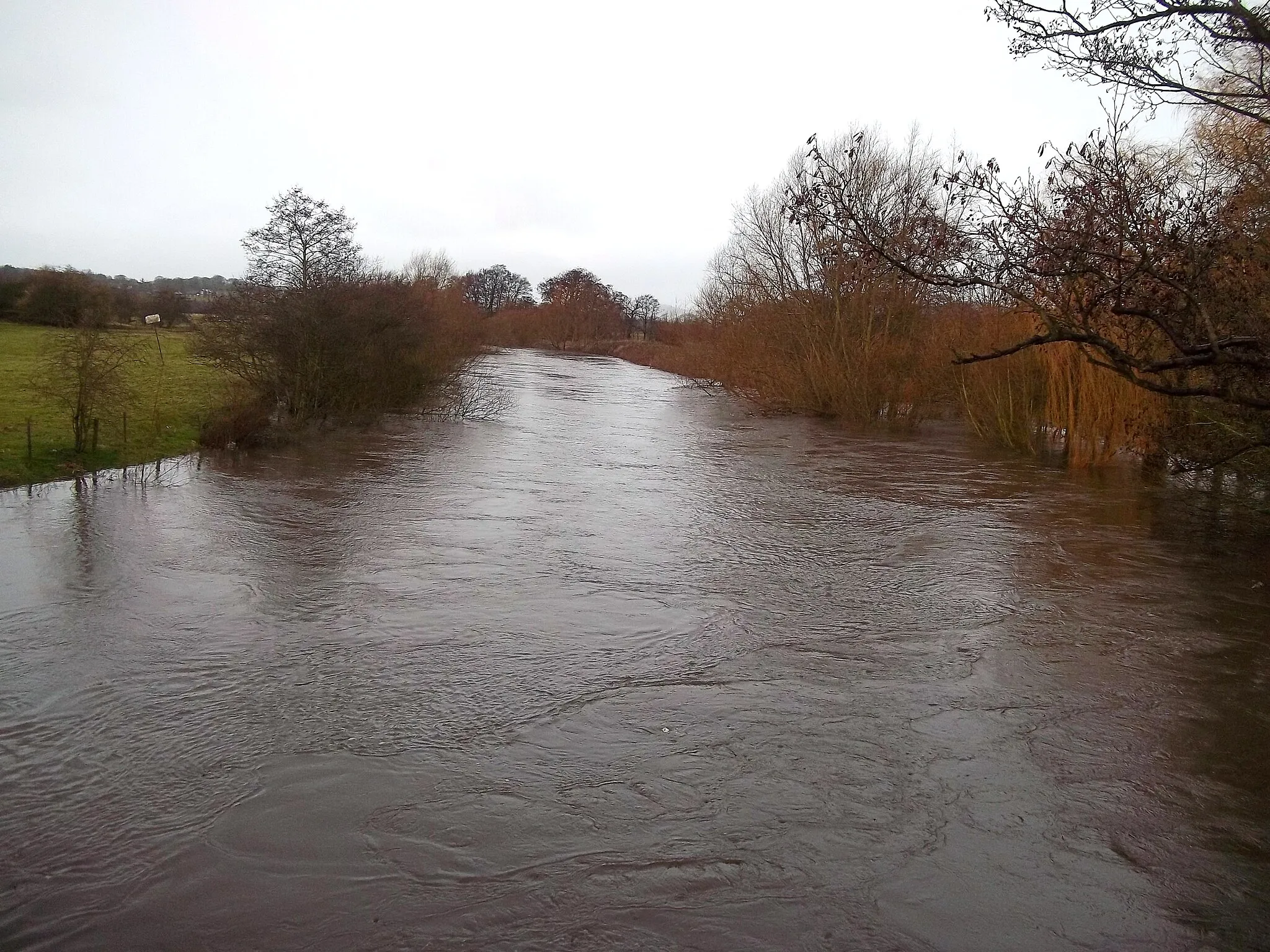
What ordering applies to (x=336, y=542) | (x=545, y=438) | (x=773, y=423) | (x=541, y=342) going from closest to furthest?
(x=336, y=542) < (x=545, y=438) < (x=773, y=423) < (x=541, y=342)

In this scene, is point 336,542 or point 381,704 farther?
point 336,542

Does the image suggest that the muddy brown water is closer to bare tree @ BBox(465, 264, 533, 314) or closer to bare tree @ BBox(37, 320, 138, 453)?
bare tree @ BBox(37, 320, 138, 453)

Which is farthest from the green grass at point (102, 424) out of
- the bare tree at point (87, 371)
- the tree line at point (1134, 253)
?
the tree line at point (1134, 253)

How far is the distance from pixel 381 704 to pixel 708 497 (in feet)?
29.1

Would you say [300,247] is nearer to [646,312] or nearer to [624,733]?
[624,733]

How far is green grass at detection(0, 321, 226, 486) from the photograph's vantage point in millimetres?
14930

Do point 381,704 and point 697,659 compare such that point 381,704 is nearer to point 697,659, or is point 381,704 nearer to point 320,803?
point 320,803

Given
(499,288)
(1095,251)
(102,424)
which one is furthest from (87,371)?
(499,288)

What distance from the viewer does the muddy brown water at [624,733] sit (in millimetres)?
4480

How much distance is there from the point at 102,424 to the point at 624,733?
13.8 meters

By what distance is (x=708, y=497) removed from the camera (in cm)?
1491

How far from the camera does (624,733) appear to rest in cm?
626

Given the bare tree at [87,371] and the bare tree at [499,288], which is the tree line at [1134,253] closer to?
the bare tree at [87,371]

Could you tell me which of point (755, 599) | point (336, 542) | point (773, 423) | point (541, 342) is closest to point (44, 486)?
point (336, 542)
